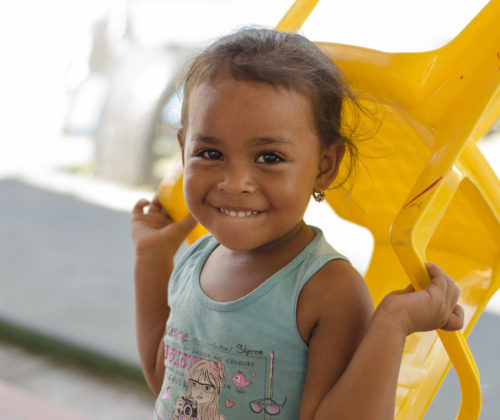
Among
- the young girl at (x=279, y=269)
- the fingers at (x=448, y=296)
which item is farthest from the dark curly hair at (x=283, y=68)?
the fingers at (x=448, y=296)

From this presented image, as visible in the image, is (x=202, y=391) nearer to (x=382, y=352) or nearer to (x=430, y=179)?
(x=382, y=352)

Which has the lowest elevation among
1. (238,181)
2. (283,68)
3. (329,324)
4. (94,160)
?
(94,160)

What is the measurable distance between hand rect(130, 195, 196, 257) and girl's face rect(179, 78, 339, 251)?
0.82ft

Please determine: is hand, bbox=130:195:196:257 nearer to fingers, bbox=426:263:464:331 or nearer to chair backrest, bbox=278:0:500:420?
chair backrest, bbox=278:0:500:420

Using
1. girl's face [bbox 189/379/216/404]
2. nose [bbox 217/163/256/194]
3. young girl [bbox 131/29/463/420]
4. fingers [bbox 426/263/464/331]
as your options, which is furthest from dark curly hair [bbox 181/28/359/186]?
girl's face [bbox 189/379/216/404]

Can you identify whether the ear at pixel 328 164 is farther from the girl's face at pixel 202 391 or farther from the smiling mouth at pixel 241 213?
the girl's face at pixel 202 391

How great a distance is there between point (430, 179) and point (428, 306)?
14cm

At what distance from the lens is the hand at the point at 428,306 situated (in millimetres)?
738

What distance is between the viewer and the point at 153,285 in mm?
1087

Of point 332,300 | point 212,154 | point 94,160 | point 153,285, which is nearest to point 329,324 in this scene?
point 332,300

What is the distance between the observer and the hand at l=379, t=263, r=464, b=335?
0.74 m

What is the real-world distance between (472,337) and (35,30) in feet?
14.9

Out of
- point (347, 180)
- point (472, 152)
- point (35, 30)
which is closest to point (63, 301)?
point (347, 180)

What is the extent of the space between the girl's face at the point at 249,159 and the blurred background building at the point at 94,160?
0.19m
